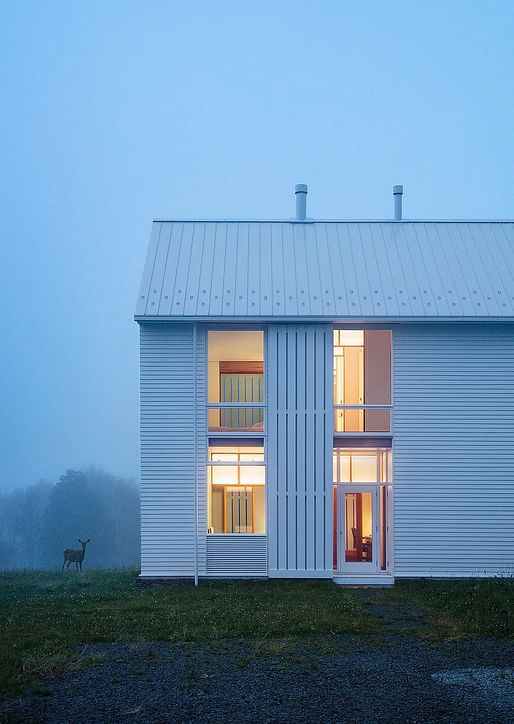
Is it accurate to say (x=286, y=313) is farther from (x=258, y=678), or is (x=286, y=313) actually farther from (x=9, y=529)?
(x=9, y=529)

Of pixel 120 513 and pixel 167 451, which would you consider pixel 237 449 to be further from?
pixel 120 513

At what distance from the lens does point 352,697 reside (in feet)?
28.2

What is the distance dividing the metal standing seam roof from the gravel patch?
8034 mm

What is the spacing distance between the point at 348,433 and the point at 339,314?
2688 millimetres

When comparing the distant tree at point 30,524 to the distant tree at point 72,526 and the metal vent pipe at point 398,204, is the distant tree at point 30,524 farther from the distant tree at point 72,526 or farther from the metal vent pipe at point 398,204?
the metal vent pipe at point 398,204

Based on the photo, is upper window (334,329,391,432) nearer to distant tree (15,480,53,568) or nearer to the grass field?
the grass field

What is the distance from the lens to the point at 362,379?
1800cm

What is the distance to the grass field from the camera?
10.9m

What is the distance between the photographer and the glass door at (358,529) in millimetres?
17406

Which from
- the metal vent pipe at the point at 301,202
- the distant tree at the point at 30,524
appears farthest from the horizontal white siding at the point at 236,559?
the distant tree at the point at 30,524

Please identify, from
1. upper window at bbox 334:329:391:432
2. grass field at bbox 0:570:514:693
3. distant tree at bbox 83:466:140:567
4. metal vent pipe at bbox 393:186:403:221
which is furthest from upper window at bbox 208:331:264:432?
distant tree at bbox 83:466:140:567

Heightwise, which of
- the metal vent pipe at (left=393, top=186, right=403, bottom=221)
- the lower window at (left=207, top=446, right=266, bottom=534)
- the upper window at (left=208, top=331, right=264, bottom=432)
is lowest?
the lower window at (left=207, top=446, right=266, bottom=534)

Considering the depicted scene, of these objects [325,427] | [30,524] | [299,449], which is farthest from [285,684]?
[30,524]

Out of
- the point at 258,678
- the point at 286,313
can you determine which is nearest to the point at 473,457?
the point at 286,313
